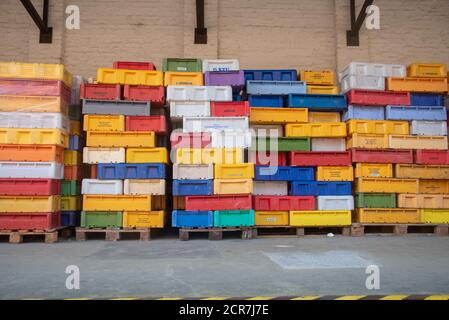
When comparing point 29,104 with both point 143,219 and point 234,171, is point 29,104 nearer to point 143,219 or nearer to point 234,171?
point 143,219

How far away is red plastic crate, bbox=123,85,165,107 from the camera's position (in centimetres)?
927

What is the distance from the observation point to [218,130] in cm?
895

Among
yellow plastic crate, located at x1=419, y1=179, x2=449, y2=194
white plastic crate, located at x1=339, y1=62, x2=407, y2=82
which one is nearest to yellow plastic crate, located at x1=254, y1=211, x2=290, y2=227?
yellow plastic crate, located at x1=419, y1=179, x2=449, y2=194

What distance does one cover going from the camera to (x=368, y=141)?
9680mm

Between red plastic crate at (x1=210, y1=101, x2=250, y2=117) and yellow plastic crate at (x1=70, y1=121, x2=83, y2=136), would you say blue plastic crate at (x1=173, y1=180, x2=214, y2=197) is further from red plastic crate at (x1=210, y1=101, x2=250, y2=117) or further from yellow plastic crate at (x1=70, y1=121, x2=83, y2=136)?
yellow plastic crate at (x1=70, y1=121, x2=83, y2=136)

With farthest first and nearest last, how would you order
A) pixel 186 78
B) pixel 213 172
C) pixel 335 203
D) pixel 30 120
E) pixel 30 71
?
pixel 186 78
pixel 335 203
pixel 213 172
pixel 30 71
pixel 30 120

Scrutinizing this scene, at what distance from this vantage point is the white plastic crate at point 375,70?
1010 cm

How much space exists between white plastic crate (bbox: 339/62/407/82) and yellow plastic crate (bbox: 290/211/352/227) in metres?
3.66

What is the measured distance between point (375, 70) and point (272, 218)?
4.79 meters

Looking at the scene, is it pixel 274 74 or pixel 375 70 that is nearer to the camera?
pixel 375 70

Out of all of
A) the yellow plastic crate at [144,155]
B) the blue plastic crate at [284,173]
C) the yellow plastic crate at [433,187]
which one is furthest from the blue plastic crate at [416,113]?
the yellow plastic crate at [144,155]

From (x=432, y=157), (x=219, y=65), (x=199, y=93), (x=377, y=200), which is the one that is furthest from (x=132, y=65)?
(x=432, y=157)

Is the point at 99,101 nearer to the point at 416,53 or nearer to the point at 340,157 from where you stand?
the point at 340,157

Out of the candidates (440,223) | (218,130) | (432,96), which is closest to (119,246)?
(218,130)
